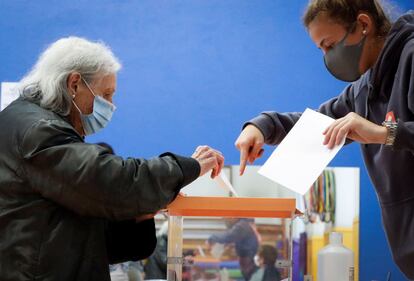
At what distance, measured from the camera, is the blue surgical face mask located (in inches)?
66.0

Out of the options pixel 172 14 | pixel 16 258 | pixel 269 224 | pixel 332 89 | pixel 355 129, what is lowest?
pixel 16 258

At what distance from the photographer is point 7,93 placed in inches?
147

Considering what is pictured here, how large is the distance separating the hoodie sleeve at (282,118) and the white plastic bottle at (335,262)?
378 mm

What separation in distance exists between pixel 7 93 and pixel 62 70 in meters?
2.25

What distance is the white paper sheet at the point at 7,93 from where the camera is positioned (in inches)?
147

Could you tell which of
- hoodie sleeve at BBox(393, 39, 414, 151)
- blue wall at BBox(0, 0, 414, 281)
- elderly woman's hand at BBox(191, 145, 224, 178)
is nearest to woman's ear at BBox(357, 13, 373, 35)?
hoodie sleeve at BBox(393, 39, 414, 151)

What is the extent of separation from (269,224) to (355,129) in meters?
0.36

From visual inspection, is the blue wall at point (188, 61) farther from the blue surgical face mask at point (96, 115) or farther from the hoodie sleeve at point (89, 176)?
the hoodie sleeve at point (89, 176)

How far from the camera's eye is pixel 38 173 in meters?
1.42

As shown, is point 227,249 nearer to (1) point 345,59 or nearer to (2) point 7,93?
(1) point 345,59

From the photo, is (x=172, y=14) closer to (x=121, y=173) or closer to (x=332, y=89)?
(x=332, y=89)

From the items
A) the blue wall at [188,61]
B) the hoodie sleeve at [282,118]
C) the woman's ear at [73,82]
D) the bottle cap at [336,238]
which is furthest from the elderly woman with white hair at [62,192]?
the blue wall at [188,61]

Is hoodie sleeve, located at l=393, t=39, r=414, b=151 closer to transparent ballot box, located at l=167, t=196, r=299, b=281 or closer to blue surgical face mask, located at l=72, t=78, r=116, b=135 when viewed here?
transparent ballot box, located at l=167, t=196, r=299, b=281

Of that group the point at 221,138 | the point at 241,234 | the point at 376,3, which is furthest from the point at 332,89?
the point at 241,234
